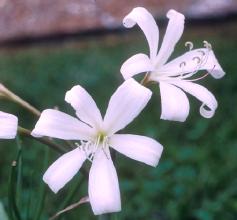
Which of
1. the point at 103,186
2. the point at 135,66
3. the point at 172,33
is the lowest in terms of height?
the point at 103,186

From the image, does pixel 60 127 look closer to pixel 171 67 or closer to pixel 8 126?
pixel 8 126

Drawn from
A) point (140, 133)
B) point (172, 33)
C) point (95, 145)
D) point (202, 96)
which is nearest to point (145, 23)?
point (172, 33)

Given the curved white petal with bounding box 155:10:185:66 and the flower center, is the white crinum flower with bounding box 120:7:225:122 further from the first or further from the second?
the flower center

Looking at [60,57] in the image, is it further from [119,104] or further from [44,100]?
[119,104]

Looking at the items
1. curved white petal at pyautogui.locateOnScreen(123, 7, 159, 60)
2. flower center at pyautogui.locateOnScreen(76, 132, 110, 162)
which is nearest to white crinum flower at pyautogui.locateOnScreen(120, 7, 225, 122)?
curved white petal at pyautogui.locateOnScreen(123, 7, 159, 60)

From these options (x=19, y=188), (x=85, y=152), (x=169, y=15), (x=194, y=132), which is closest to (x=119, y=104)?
(x=85, y=152)

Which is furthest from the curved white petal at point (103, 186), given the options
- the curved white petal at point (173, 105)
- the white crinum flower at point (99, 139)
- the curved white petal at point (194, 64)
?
the curved white petal at point (194, 64)
